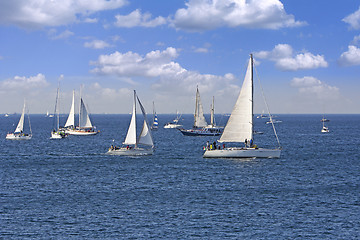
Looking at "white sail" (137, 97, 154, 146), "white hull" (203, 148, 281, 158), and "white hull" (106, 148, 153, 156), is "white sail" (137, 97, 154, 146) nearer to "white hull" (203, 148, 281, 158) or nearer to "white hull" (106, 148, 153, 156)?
"white hull" (106, 148, 153, 156)

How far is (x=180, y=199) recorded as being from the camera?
47156 millimetres

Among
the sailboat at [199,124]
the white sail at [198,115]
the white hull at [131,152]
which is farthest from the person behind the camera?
the white sail at [198,115]

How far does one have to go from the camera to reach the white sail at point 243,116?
253ft

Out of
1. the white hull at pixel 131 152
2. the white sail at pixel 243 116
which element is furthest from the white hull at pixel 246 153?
the white hull at pixel 131 152

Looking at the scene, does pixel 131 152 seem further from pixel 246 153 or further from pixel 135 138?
pixel 246 153

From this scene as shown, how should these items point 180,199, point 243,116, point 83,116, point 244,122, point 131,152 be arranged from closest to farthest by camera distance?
1. point 180,199
2. point 244,122
3. point 243,116
4. point 131,152
5. point 83,116

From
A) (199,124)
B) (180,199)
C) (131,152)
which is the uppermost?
(199,124)

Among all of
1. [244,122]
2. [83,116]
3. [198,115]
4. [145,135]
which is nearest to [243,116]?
[244,122]

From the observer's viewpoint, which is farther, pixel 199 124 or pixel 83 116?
pixel 199 124

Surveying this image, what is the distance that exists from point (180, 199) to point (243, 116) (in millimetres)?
33614

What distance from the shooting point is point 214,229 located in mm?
36562

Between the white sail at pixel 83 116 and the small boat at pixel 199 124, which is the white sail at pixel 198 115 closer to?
the small boat at pixel 199 124

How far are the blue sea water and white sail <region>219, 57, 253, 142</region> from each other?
182 inches

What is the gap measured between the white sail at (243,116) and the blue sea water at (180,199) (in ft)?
15.2
